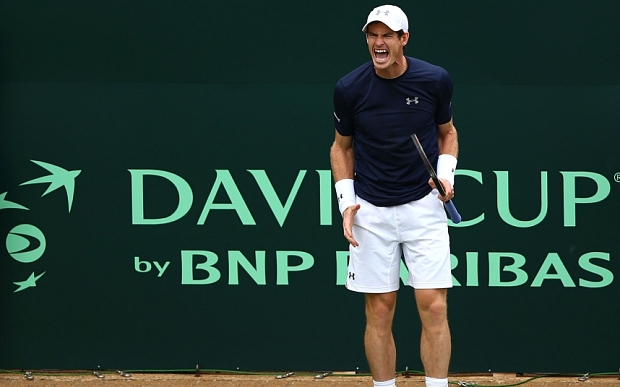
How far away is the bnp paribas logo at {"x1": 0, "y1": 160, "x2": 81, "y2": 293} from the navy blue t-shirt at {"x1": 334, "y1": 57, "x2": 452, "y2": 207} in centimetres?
162

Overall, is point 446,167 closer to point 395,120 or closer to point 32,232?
point 395,120

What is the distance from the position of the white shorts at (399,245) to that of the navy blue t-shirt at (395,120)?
5cm

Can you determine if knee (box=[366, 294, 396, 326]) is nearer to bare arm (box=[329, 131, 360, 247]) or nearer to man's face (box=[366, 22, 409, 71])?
bare arm (box=[329, 131, 360, 247])

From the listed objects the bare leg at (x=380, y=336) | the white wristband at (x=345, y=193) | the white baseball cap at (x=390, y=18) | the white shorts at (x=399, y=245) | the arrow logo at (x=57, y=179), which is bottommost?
the bare leg at (x=380, y=336)

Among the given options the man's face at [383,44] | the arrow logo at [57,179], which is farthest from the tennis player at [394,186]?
the arrow logo at [57,179]

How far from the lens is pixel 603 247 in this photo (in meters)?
5.22

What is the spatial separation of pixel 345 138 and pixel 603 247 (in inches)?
60.9

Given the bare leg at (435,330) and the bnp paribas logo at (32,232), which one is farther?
the bnp paribas logo at (32,232)

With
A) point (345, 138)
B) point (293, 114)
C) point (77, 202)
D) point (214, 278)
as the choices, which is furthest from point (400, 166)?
point (77, 202)

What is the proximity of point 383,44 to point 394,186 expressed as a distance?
0.59 meters

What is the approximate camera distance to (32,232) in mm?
5367

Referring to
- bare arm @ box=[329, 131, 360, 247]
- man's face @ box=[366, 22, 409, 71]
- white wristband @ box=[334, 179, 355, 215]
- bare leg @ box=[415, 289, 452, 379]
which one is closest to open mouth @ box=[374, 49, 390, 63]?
man's face @ box=[366, 22, 409, 71]

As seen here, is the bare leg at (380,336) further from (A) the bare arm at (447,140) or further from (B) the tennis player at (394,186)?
(A) the bare arm at (447,140)

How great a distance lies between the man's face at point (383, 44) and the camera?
4.23 meters
